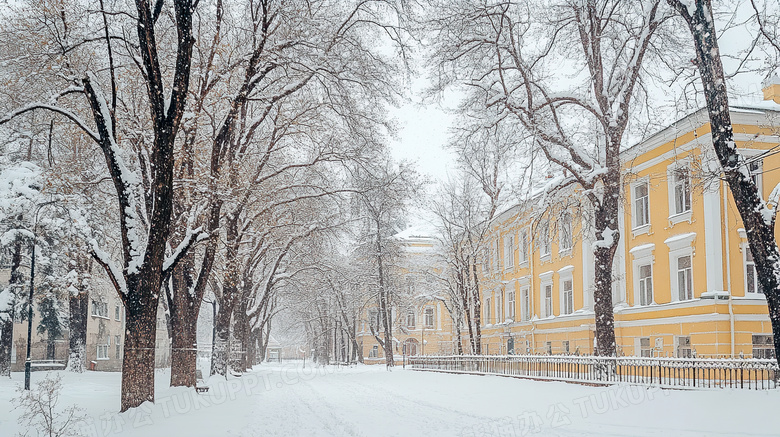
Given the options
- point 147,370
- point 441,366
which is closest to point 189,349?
point 147,370

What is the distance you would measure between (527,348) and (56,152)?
26.8 metres

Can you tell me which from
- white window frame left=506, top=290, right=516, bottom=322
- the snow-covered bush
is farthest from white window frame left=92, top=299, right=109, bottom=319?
the snow-covered bush

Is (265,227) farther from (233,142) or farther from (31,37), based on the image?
(31,37)

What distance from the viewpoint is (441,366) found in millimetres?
34844

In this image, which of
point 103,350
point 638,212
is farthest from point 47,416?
point 103,350

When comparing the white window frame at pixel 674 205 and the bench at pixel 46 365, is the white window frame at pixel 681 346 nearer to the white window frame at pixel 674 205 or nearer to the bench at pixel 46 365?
the white window frame at pixel 674 205

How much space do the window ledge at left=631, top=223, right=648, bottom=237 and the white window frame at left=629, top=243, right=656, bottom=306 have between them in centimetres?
59

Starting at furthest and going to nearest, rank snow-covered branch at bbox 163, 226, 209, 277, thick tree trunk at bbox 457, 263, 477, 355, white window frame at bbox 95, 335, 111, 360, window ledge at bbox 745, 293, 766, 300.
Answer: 1. white window frame at bbox 95, 335, 111, 360
2. thick tree trunk at bbox 457, 263, 477, 355
3. window ledge at bbox 745, 293, 766, 300
4. snow-covered branch at bbox 163, 226, 209, 277

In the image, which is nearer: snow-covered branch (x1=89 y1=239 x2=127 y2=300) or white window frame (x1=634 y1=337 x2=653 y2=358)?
snow-covered branch (x1=89 y1=239 x2=127 y2=300)

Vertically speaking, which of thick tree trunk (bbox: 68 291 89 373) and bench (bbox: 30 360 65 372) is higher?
thick tree trunk (bbox: 68 291 89 373)

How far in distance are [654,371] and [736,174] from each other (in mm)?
6583

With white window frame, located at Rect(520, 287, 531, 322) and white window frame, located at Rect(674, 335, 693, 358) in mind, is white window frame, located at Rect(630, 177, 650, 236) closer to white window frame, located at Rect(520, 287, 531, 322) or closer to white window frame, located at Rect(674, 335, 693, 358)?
white window frame, located at Rect(674, 335, 693, 358)

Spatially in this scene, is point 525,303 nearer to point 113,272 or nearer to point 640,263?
point 640,263

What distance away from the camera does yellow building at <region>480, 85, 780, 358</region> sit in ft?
75.0
